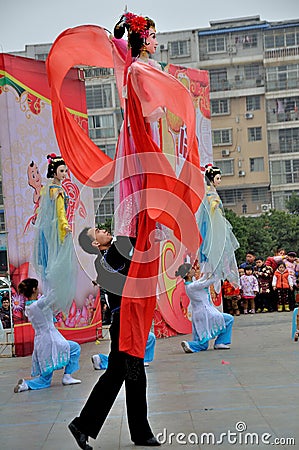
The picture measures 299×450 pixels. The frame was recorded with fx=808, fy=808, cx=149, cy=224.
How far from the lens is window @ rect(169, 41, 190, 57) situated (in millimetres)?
34219

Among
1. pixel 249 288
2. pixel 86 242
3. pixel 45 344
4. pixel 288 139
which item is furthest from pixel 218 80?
pixel 86 242

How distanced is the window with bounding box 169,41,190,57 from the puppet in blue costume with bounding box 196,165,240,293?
25.2m

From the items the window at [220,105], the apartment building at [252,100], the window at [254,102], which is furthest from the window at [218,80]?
the window at [254,102]

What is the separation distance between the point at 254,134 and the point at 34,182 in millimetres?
25787

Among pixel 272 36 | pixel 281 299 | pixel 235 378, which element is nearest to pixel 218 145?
pixel 272 36

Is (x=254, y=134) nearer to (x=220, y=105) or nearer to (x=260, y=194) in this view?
(x=220, y=105)

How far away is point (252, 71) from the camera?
34250mm

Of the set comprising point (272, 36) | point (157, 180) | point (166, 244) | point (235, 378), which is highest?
point (272, 36)

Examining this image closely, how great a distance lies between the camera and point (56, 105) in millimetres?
4918

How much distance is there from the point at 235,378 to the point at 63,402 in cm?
153

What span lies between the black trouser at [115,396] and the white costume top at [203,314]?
4544 millimetres

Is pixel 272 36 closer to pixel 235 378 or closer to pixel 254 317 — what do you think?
pixel 254 317

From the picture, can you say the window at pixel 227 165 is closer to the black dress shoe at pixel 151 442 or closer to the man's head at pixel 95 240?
the man's head at pixel 95 240

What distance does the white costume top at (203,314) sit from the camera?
9.08 m
